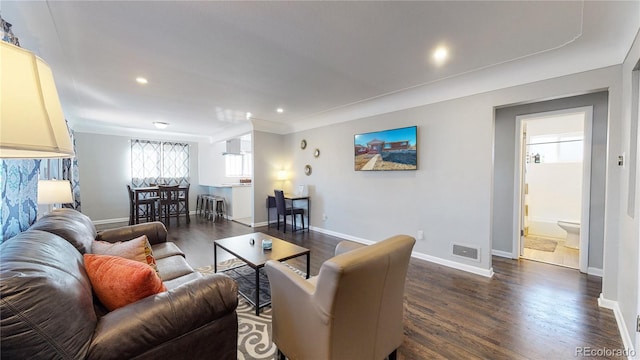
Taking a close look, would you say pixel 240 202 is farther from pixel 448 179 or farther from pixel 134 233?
Answer: pixel 448 179

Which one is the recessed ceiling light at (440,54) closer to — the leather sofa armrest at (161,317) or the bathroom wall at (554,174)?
the leather sofa armrest at (161,317)

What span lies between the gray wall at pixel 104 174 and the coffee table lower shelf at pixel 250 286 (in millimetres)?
5146

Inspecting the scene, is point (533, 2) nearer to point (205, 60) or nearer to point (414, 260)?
point (205, 60)

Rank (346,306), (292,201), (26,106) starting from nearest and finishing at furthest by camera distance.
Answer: (26,106) < (346,306) < (292,201)

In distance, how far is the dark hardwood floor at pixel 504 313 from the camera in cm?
179

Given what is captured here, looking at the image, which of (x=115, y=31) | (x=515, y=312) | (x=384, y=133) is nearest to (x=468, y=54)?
(x=384, y=133)

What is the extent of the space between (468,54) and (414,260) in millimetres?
2695

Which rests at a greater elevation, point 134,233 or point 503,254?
point 134,233

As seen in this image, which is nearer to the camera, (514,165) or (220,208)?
(514,165)

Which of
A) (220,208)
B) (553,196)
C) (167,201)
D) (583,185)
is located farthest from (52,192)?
(553,196)

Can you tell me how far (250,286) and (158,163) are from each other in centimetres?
584

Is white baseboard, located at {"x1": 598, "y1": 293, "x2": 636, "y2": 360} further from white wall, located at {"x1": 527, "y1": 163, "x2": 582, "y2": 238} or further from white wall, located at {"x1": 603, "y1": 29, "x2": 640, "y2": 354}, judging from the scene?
white wall, located at {"x1": 527, "y1": 163, "x2": 582, "y2": 238}

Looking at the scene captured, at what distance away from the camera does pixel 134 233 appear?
2.58 meters

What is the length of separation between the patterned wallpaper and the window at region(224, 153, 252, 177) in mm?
5533
